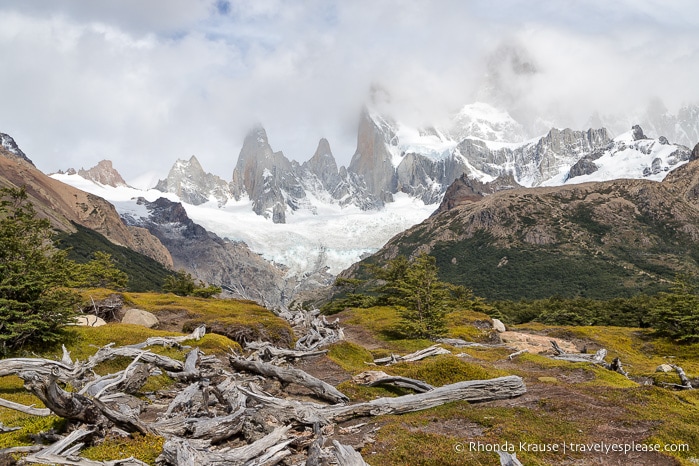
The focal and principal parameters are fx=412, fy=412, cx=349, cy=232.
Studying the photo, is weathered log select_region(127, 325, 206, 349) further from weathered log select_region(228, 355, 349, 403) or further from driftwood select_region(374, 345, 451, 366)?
driftwood select_region(374, 345, 451, 366)

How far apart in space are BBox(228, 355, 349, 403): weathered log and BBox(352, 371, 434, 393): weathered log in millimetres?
2011

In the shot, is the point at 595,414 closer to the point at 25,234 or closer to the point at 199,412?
the point at 199,412

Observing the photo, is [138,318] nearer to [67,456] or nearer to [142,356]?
[142,356]

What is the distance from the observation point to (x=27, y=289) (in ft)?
73.9

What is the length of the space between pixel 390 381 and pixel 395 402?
3.45 m

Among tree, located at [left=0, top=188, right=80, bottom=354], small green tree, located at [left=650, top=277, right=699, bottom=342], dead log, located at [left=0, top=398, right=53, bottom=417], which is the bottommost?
small green tree, located at [left=650, top=277, right=699, bottom=342]

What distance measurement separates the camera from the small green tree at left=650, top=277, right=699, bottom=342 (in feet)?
152

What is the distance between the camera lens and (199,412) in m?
16.1

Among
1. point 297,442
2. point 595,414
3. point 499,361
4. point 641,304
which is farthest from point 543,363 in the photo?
point 641,304

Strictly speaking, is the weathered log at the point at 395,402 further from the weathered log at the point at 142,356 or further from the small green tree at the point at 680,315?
the small green tree at the point at 680,315

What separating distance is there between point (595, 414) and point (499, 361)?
59.5 feet

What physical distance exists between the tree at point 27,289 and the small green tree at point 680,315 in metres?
59.1

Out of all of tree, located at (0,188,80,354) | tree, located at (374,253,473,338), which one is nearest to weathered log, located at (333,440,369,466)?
tree, located at (0,188,80,354)

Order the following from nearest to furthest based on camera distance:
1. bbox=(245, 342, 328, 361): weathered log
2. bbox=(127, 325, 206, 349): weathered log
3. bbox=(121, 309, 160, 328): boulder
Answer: bbox=(127, 325, 206, 349): weathered log < bbox=(245, 342, 328, 361): weathered log < bbox=(121, 309, 160, 328): boulder
